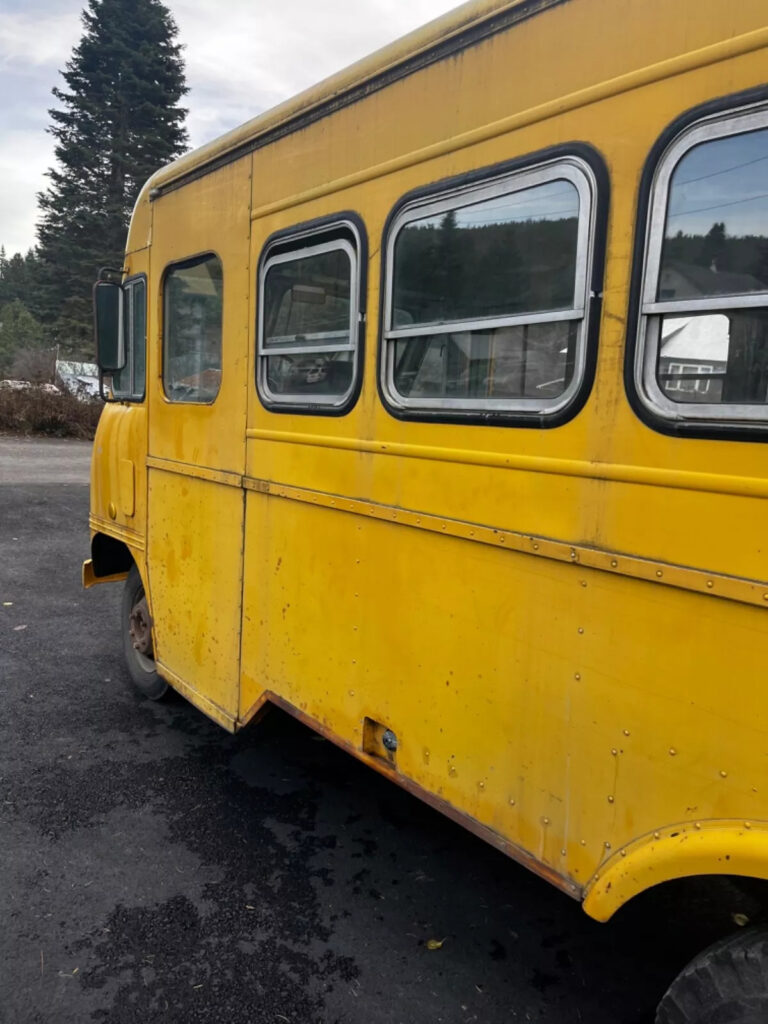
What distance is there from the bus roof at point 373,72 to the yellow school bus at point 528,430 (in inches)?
0.4

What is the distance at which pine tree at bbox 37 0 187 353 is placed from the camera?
28750 mm

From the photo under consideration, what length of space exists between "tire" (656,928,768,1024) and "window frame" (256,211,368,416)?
77.3 inches

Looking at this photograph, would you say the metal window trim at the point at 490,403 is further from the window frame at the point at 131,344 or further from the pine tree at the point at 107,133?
the pine tree at the point at 107,133

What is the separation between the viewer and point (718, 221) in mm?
1697

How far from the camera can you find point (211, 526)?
3592 millimetres

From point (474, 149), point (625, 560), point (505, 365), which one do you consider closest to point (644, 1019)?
point (625, 560)

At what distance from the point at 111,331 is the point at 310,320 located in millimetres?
2080

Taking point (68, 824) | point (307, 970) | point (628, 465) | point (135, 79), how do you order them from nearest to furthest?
point (628, 465), point (307, 970), point (68, 824), point (135, 79)

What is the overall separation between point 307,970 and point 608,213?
261 centimetres

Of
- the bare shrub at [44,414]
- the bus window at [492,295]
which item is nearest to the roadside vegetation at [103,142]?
the bare shrub at [44,414]

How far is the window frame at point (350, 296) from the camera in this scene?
105 inches

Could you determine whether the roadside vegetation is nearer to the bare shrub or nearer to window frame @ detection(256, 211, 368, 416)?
the bare shrub

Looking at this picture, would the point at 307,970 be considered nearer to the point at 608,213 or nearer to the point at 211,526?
the point at 211,526

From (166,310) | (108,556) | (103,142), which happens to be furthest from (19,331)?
(166,310)
